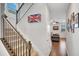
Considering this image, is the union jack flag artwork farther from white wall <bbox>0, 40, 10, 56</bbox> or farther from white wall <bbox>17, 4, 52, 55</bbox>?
white wall <bbox>0, 40, 10, 56</bbox>

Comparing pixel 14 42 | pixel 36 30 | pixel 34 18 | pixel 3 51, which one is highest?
pixel 34 18

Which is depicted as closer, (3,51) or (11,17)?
(3,51)

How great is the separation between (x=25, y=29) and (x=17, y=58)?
530mm

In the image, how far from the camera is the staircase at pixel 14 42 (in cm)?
239

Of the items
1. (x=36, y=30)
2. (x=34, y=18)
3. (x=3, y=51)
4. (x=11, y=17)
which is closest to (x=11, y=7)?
(x=11, y=17)

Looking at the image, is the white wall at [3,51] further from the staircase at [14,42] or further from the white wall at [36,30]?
the white wall at [36,30]

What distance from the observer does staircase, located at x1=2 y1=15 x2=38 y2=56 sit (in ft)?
7.86

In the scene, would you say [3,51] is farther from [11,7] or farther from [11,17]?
[11,7]

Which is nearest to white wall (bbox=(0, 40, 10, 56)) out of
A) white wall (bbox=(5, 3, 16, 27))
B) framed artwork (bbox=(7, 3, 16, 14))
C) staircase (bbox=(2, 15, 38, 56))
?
staircase (bbox=(2, 15, 38, 56))

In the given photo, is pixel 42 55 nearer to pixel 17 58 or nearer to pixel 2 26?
pixel 17 58

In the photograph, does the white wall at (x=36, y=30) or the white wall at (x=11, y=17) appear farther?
the white wall at (x=11, y=17)

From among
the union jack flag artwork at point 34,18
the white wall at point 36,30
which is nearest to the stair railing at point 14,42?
the white wall at point 36,30

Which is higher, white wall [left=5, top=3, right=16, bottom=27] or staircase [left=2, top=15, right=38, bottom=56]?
white wall [left=5, top=3, right=16, bottom=27]

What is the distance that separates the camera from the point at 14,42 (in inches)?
103
